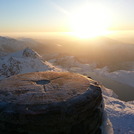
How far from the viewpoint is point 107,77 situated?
25625 millimetres

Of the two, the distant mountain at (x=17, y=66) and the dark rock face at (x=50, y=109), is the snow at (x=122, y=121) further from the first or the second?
the distant mountain at (x=17, y=66)

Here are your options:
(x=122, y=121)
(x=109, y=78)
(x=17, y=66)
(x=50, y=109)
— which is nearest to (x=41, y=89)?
(x=50, y=109)

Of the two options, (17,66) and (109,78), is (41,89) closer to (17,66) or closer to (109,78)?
(17,66)

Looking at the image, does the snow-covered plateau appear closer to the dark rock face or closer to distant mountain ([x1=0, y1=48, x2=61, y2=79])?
distant mountain ([x1=0, y1=48, x2=61, y2=79])

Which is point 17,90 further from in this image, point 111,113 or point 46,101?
point 111,113

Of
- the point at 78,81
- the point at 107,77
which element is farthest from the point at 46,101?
the point at 107,77

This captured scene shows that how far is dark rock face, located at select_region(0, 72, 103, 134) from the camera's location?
266cm

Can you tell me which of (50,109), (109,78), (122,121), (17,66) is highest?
(50,109)

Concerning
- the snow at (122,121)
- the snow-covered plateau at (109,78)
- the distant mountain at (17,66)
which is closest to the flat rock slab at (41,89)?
the snow-covered plateau at (109,78)

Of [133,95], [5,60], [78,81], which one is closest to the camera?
[78,81]

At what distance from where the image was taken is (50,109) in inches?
106

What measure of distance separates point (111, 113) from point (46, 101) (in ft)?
23.3

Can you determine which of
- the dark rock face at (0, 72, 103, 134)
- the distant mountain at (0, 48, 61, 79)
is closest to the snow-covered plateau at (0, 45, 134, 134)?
the distant mountain at (0, 48, 61, 79)

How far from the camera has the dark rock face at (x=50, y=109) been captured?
2.66 meters
